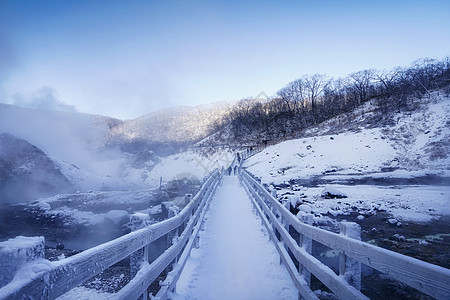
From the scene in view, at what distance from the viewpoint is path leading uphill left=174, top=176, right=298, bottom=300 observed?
3748 mm

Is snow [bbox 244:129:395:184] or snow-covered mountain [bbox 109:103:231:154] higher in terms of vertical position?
snow-covered mountain [bbox 109:103:231:154]

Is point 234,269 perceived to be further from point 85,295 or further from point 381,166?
point 381,166

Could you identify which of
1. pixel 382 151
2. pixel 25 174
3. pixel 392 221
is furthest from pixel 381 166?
pixel 25 174

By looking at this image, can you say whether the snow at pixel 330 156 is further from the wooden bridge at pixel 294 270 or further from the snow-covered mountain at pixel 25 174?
the snow-covered mountain at pixel 25 174

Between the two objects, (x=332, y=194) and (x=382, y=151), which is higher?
(x=382, y=151)

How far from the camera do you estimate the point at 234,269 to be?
458 cm

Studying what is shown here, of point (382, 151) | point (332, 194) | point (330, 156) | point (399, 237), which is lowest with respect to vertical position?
point (399, 237)

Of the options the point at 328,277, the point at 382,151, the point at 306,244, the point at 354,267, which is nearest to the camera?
the point at 354,267

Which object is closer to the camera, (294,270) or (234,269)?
(294,270)

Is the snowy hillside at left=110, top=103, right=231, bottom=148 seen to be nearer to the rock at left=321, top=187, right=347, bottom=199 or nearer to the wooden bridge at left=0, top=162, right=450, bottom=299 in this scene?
the rock at left=321, top=187, right=347, bottom=199

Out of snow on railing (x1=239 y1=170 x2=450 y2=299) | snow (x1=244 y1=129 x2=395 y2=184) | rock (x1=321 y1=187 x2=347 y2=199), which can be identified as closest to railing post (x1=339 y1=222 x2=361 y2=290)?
snow on railing (x1=239 y1=170 x2=450 y2=299)

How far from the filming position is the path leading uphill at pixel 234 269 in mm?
3748

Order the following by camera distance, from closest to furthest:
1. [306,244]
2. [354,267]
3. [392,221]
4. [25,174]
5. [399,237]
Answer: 1. [354,267]
2. [306,244]
3. [399,237]
4. [392,221]
5. [25,174]

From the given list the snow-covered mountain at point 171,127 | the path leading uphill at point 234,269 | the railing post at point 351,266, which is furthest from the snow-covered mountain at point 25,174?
the snow-covered mountain at point 171,127
